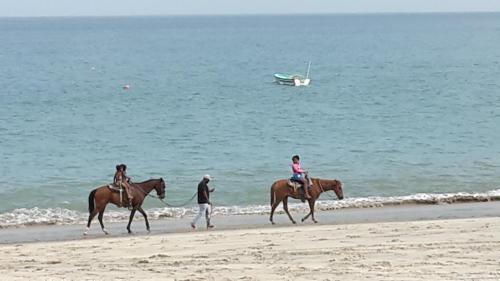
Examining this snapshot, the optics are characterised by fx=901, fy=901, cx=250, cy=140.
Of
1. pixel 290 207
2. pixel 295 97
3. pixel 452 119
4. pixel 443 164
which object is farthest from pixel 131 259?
pixel 295 97

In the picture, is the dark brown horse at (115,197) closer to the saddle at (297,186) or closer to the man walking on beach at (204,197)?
the man walking on beach at (204,197)

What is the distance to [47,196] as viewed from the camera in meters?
30.6

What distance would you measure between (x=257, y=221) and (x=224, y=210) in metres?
3.18

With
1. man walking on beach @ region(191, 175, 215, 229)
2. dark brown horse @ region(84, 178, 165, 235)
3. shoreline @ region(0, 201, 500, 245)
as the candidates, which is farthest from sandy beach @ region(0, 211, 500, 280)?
shoreline @ region(0, 201, 500, 245)

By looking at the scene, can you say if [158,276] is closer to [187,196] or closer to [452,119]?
[187,196]

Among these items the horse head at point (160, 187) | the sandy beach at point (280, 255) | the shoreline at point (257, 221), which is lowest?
the sandy beach at point (280, 255)

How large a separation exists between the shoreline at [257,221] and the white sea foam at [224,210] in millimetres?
598

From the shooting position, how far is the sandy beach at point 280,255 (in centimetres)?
1575

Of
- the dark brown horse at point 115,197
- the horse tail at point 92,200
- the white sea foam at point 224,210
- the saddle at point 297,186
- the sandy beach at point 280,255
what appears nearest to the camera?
the sandy beach at point 280,255

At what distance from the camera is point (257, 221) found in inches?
987

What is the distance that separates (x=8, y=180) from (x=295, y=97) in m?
37.8

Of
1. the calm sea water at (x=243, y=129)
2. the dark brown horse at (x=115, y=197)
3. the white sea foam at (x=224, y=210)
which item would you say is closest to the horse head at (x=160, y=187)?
the dark brown horse at (x=115, y=197)

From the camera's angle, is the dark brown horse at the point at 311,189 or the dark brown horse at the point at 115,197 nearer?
the dark brown horse at the point at 115,197

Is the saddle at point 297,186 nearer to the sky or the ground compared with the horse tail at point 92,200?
nearer to the sky
